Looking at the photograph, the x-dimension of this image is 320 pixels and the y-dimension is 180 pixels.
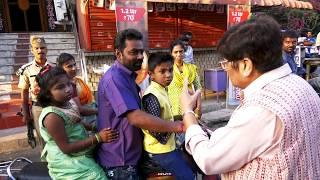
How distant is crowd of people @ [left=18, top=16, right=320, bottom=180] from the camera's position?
115 cm

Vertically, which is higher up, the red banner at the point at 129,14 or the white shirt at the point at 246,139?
the red banner at the point at 129,14

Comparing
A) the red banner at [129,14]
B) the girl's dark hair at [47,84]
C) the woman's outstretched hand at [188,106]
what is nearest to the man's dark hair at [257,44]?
the woman's outstretched hand at [188,106]

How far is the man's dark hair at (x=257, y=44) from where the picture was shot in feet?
3.82

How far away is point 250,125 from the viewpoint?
3.70 feet

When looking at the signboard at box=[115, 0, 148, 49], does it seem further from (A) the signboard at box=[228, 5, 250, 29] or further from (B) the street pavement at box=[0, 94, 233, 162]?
(A) the signboard at box=[228, 5, 250, 29]

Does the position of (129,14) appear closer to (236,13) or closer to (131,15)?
(131,15)

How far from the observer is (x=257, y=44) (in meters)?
1.16

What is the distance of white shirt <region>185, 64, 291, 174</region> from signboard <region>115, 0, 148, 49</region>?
4848 millimetres

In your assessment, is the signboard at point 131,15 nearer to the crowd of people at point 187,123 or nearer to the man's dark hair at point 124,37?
the crowd of people at point 187,123

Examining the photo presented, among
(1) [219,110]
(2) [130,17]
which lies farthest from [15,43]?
(1) [219,110]

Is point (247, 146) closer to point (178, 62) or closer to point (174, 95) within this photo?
point (174, 95)

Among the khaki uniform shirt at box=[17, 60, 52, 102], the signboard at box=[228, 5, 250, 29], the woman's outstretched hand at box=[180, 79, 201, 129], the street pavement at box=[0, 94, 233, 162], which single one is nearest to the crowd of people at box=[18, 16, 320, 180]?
the woman's outstretched hand at box=[180, 79, 201, 129]

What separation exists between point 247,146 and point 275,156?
11 centimetres

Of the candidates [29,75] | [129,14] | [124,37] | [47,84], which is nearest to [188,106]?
[124,37]
